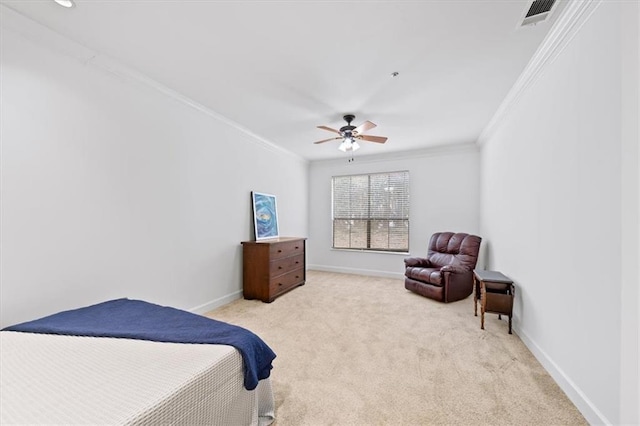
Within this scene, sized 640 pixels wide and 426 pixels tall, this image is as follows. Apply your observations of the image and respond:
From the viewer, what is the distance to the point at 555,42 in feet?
6.31

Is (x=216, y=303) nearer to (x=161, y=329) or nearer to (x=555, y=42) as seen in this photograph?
(x=161, y=329)

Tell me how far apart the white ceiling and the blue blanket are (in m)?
2.11

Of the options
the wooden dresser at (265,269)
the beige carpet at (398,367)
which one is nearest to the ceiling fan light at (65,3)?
the wooden dresser at (265,269)

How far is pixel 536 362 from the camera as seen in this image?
218cm

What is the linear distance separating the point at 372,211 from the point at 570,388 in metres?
4.10

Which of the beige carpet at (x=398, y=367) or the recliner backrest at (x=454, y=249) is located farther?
the recliner backrest at (x=454, y=249)

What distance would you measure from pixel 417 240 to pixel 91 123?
16.8ft

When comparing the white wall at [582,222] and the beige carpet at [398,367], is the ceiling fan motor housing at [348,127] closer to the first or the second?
the white wall at [582,222]

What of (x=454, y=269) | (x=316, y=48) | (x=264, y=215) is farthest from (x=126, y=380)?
(x=454, y=269)

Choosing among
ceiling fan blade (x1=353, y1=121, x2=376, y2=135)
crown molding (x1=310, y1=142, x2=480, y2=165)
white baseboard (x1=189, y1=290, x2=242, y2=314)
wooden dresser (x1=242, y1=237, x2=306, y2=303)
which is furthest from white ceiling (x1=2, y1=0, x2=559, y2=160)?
white baseboard (x1=189, y1=290, x2=242, y2=314)

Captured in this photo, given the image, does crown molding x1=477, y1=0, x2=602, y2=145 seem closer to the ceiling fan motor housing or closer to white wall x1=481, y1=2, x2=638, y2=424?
white wall x1=481, y1=2, x2=638, y2=424

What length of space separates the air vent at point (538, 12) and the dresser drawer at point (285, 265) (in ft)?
11.9

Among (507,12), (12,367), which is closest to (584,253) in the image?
(507,12)

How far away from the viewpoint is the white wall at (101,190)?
183 centimetres
